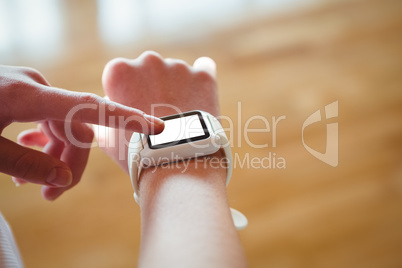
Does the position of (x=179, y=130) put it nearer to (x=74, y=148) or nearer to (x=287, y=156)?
(x=74, y=148)

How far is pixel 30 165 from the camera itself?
2.47 feet

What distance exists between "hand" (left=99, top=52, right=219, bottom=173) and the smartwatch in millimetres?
111

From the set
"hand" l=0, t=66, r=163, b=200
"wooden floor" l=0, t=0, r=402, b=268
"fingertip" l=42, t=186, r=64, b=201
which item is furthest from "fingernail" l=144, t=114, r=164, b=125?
"wooden floor" l=0, t=0, r=402, b=268

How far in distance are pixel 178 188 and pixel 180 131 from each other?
0.12 metres

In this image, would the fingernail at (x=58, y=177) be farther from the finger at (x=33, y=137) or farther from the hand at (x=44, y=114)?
the finger at (x=33, y=137)

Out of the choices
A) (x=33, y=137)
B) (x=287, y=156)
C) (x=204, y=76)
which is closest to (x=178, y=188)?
(x=204, y=76)

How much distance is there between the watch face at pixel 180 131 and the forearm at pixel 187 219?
42 mm

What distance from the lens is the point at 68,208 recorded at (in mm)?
1223

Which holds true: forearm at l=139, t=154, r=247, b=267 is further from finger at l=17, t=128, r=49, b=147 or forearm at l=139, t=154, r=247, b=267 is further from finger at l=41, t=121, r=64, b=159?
finger at l=17, t=128, r=49, b=147

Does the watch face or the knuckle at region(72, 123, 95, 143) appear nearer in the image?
Answer: the watch face

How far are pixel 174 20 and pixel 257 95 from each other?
0.54 metres

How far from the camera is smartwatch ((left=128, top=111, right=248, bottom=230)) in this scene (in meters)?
0.74

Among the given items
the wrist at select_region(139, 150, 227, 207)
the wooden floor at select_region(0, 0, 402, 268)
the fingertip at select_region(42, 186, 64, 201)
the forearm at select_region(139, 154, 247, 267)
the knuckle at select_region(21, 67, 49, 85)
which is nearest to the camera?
the forearm at select_region(139, 154, 247, 267)

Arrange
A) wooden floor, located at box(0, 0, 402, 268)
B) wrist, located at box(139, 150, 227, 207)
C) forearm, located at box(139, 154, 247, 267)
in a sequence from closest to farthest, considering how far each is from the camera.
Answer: forearm, located at box(139, 154, 247, 267)
wrist, located at box(139, 150, 227, 207)
wooden floor, located at box(0, 0, 402, 268)
